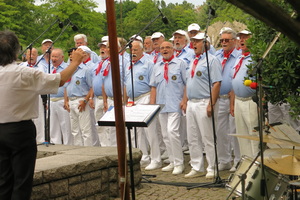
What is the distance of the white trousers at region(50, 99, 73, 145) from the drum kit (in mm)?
7375

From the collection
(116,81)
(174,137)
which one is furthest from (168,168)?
(116,81)

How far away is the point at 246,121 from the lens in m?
10.2

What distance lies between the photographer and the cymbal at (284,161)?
632 centimetres

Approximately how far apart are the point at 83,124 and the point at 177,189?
444 cm

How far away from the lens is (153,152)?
464 inches

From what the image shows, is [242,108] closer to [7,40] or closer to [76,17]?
[7,40]

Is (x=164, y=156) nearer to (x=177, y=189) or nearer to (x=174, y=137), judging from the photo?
(x=174, y=137)

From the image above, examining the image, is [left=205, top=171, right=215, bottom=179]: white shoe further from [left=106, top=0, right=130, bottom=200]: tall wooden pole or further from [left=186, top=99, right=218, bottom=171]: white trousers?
[left=106, top=0, right=130, bottom=200]: tall wooden pole

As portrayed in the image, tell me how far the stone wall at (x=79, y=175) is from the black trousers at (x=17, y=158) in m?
1.03

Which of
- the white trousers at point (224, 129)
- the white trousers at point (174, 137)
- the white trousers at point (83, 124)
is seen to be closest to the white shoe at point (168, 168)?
the white trousers at point (174, 137)

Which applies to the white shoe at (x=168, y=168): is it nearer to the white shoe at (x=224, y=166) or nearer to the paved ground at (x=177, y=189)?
the paved ground at (x=177, y=189)

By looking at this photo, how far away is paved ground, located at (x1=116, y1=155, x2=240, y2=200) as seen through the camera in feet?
29.0

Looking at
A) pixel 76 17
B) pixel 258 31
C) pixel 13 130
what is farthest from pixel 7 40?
pixel 76 17

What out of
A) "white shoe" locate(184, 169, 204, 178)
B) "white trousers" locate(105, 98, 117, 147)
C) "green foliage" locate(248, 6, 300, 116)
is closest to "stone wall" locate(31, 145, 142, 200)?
"white shoe" locate(184, 169, 204, 178)
